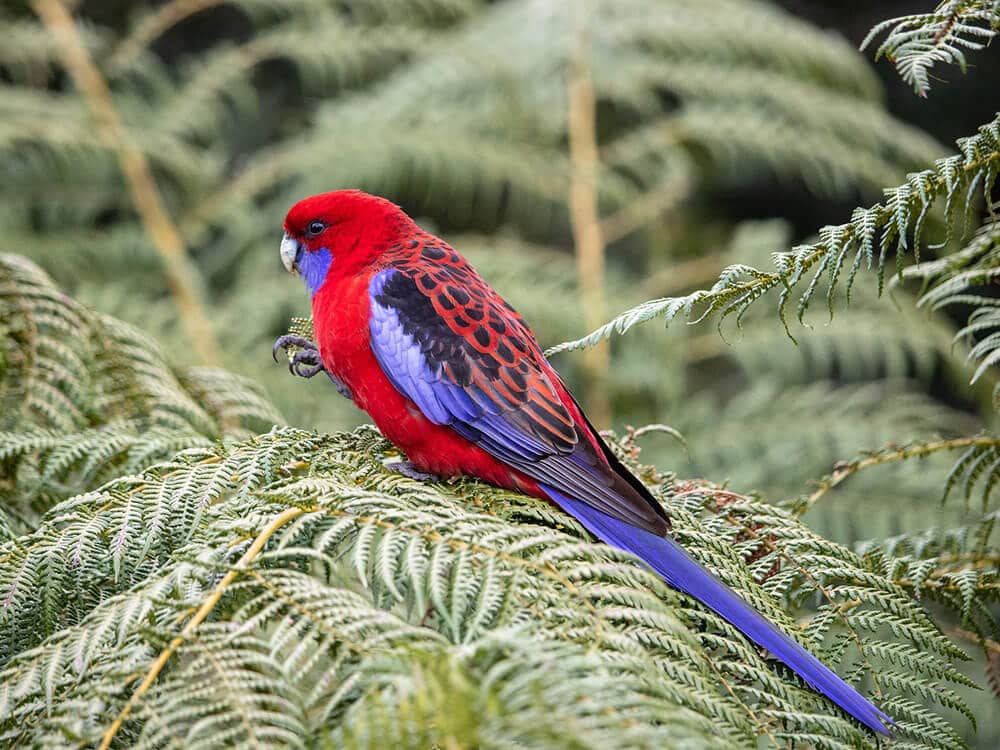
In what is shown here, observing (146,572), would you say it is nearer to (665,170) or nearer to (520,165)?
(520,165)

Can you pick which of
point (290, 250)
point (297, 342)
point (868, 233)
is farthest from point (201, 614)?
point (290, 250)

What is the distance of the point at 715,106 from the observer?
A: 527 cm

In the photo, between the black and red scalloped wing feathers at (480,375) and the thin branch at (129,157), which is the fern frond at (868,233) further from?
the thin branch at (129,157)

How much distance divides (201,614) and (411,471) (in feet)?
3.47

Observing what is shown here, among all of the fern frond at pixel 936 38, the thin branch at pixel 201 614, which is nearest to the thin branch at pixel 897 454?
the fern frond at pixel 936 38

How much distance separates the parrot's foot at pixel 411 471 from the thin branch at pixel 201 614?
0.74 meters

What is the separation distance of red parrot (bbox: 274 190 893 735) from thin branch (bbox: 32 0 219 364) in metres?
1.98

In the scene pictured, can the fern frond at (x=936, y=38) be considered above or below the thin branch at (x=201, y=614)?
above

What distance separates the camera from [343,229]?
9.63ft

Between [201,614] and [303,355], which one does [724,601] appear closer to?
[201,614]

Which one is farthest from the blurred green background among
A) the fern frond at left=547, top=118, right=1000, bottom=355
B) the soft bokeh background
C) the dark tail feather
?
the fern frond at left=547, top=118, right=1000, bottom=355

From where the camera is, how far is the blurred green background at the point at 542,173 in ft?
14.4

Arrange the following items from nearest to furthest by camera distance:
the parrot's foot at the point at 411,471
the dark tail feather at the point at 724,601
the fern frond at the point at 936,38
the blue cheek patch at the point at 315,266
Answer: the fern frond at the point at 936,38
the dark tail feather at the point at 724,601
the parrot's foot at the point at 411,471
the blue cheek patch at the point at 315,266

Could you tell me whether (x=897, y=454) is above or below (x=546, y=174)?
below
